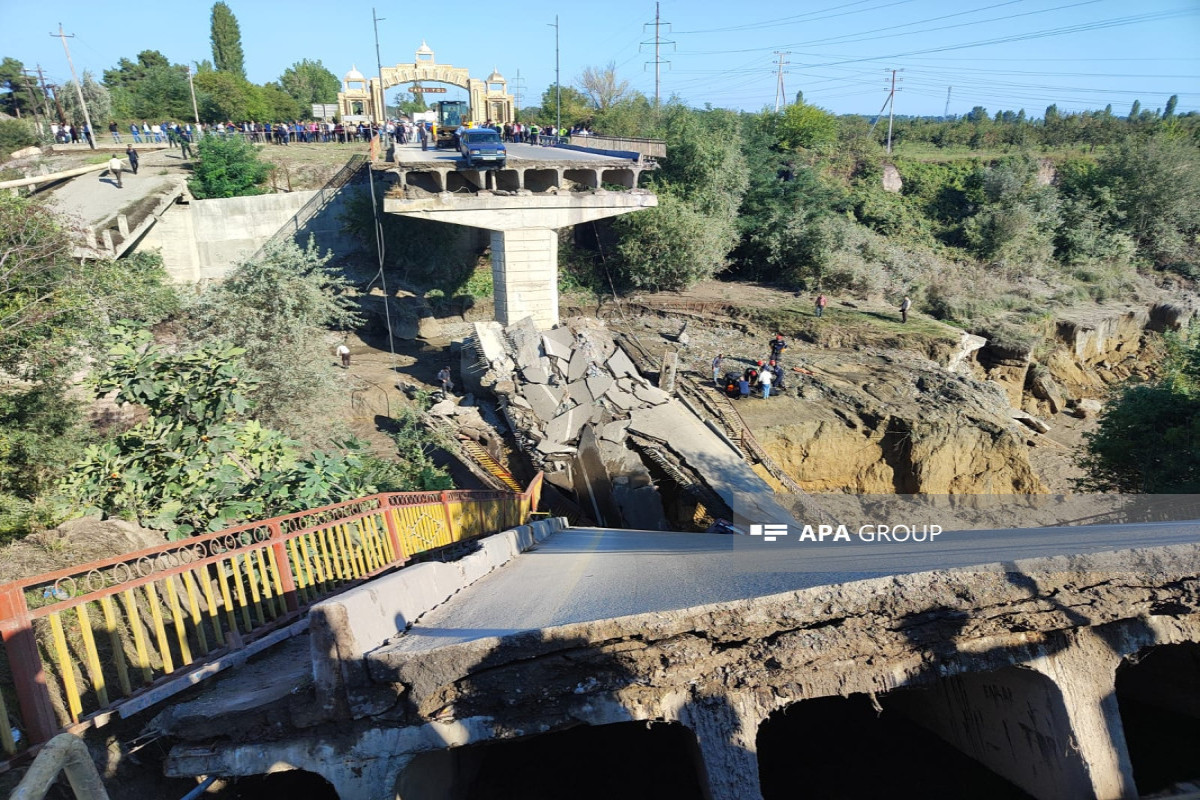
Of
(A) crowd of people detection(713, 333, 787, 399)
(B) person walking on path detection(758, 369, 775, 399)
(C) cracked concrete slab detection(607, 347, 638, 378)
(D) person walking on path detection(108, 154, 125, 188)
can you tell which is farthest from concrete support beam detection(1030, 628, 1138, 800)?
(D) person walking on path detection(108, 154, 125, 188)

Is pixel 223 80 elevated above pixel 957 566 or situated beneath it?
elevated above

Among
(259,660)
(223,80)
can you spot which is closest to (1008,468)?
(259,660)

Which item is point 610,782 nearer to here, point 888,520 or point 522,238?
point 888,520

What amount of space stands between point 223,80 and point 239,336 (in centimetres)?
3174

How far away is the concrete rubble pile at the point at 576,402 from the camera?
42.0ft

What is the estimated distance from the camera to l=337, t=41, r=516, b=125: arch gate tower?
3241 cm

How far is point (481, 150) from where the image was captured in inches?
708

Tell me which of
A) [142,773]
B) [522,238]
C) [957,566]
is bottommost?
[142,773]

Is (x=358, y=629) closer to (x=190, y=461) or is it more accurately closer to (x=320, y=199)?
(x=190, y=461)

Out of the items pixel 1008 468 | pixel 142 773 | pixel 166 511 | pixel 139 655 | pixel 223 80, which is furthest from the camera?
pixel 223 80

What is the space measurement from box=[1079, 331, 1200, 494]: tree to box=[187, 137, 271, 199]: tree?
26433 millimetres

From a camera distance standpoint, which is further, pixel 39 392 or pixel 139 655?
pixel 39 392

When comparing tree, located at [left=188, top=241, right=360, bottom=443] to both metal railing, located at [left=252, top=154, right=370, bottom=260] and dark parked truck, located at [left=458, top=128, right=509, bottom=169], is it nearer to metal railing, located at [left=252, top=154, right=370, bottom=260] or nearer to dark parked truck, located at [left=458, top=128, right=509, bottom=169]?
dark parked truck, located at [left=458, top=128, right=509, bottom=169]

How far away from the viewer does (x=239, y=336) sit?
37.6 feet
